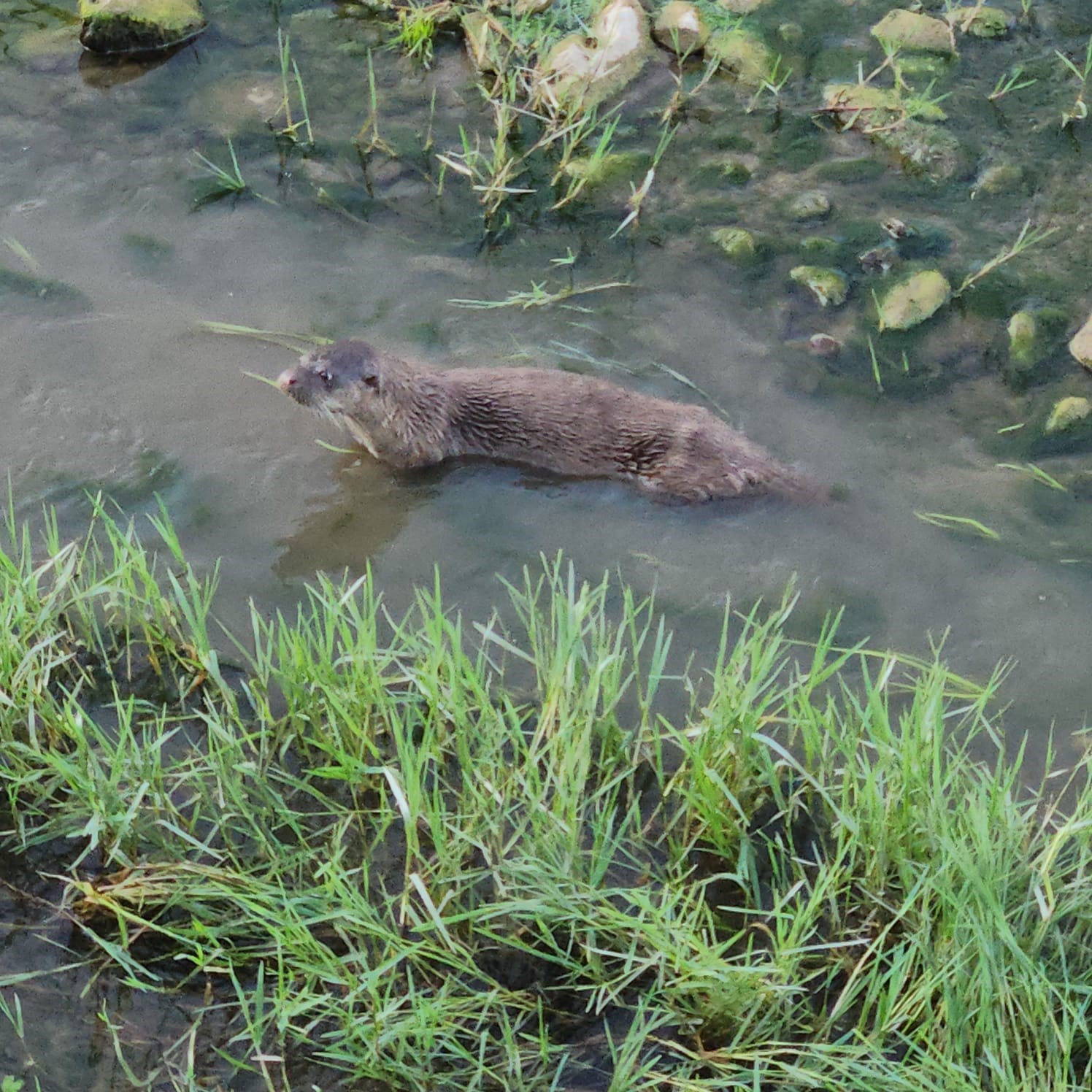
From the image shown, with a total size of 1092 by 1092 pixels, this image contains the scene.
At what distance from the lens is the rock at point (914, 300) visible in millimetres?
4605

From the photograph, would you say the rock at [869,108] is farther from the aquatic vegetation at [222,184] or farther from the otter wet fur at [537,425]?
the aquatic vegetation at [222,184]

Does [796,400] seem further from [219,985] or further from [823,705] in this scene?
[219,985]

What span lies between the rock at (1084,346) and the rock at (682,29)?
222 cm

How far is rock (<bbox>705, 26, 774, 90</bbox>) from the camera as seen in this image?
5613 millimetres

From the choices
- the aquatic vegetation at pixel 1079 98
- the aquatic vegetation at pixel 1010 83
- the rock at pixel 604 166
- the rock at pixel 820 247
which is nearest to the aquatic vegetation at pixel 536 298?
the rock at pixel 604 166

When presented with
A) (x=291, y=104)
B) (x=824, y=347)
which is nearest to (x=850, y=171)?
(x=824, y=347)

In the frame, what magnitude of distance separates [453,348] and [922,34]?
2.72 m

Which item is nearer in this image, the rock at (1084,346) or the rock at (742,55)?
the rock at (1084,346)

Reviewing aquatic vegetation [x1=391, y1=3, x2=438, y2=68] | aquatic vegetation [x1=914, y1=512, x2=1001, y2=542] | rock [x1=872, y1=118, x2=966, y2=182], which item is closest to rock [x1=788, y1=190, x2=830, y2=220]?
rock [x1=872, y1=118, x2=966, y2=182]

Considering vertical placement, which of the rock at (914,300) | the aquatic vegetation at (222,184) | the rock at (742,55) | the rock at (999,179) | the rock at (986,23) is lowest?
the rock at (914,300)

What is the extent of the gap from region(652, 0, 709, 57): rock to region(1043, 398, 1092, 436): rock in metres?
2.44

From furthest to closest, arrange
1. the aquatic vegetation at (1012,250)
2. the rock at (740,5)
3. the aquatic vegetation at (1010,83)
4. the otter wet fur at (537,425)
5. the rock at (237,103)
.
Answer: the rock at (740,5)
the aquatic vegetation at (1010,83)
the rock at (237,103)
the aquatic vegetation at (1012,250)
the otter wet fur at (537,425)

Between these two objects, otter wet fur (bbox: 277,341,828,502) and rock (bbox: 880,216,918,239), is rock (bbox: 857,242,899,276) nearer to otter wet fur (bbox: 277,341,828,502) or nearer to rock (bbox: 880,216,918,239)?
rock (bbox: 880,216,918,239)

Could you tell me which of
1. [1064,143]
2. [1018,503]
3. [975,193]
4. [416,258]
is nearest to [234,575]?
[416,258]
